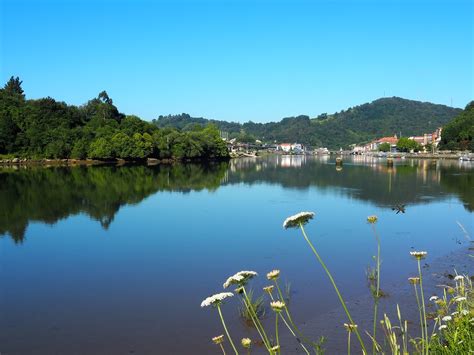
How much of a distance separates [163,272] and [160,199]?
65.8ft

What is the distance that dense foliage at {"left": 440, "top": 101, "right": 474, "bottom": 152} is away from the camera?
124463mm

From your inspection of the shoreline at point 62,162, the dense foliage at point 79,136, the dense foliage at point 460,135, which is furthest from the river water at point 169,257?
the dense foliage at point 460,135

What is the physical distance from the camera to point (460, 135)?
128500 mm

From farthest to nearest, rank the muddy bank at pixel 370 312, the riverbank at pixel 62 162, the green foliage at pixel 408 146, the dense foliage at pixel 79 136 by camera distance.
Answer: the green foliage at pixel 408 146
the dense foliage at pixel 79 136
the riverbank at pixel 62 162
the muddy bank at pixel 370 312

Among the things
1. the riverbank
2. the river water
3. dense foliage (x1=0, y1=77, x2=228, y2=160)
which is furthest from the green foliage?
the river water

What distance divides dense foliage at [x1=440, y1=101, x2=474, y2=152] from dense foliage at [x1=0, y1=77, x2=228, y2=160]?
65952 millimetres

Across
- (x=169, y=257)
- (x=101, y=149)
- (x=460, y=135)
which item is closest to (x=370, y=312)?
(x=169, y=257)

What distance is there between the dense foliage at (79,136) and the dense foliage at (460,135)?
6595 centimetres

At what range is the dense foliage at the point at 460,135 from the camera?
12446cm

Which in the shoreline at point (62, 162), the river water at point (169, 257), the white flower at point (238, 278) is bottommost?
the river water at point (169, 257)

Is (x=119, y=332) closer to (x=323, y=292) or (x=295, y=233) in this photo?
(x=323, y=292)

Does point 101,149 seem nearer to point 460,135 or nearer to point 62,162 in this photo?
point 62,162

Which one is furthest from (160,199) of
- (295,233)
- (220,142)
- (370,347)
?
(220,142)

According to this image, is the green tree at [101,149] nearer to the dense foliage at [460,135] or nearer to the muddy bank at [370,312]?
the muddy bank at [370,312]
